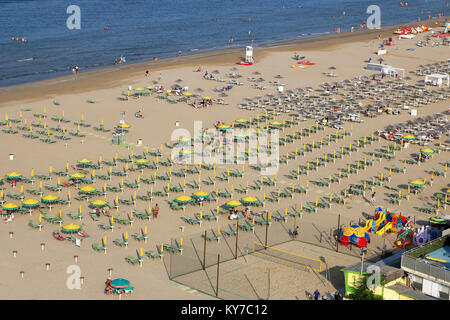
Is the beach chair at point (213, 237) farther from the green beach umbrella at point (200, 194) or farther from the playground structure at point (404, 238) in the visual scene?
the playground structure at point (404, 238)

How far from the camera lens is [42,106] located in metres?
68.4

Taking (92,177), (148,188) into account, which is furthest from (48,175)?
(148,188)

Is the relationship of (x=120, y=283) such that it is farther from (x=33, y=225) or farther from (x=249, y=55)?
(x=249, y=55)

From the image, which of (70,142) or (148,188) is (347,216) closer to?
(148,188)

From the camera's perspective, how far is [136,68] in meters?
91.2

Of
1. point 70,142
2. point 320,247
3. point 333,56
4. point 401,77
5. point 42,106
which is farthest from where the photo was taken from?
point 333,56

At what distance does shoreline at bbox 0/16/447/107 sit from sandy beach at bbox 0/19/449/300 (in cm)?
28

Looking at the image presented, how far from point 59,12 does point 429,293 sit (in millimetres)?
132710

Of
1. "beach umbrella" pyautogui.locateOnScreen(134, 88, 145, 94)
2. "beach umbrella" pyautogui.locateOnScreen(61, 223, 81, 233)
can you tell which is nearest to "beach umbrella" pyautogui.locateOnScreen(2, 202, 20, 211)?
"beach umbrella" pyautogui.locateOnScreen(61, 223, 81, 233)

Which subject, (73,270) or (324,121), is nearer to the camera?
(73,270)

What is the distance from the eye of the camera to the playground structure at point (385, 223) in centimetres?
4100

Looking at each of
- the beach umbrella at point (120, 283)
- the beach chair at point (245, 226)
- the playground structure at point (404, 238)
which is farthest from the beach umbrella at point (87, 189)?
the playground structure at point (404, 238)

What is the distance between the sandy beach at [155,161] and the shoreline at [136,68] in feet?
0.92

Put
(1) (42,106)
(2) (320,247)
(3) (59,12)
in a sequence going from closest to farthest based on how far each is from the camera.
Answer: (2) (320,247), (1) (42,106), (3) (59,12)
